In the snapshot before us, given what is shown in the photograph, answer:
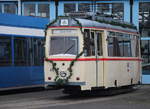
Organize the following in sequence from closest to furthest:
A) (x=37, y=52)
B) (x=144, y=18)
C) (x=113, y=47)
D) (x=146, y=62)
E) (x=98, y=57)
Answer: (x=98, y=57)
(x=113, y=47)
(x=37, y=52)
(x=146, y=62)
(x=144, y=18)

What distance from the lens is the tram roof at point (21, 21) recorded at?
20.2 m

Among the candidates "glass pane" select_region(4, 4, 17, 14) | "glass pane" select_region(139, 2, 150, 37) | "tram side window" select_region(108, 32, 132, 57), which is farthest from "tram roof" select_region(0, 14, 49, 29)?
"glass pane" select_region(139, 2, 150, 37)

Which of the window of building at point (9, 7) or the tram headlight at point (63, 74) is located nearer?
the tram headlight at point (63, 74)

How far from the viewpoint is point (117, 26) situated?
66.1 ft

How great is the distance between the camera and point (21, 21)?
21.2 metres

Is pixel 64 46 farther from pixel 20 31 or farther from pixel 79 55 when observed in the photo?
pixel 20 31

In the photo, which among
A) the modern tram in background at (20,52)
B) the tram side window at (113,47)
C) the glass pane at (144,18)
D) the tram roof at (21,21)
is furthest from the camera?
the glass pane at (144,18)

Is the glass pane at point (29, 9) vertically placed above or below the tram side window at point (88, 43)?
above

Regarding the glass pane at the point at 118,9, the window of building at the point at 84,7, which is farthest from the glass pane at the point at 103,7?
the window of building at the point at 84,7

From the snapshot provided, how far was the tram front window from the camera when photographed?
57.2 feet

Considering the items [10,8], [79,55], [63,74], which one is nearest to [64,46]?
[79,55]

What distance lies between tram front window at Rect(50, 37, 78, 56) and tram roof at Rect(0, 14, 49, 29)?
342 centimetres

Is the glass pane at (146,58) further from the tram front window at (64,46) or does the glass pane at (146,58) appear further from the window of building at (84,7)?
the tram front window at (64,46)

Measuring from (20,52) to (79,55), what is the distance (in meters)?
4.38
